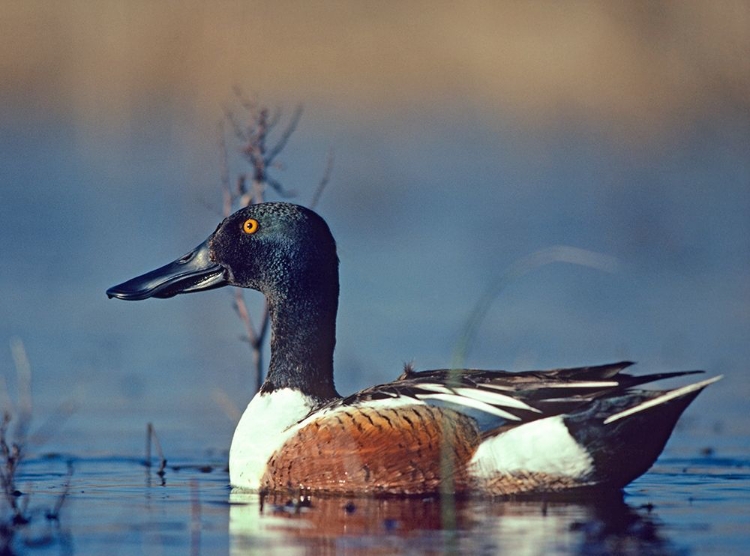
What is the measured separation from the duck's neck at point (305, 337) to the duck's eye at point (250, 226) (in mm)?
290

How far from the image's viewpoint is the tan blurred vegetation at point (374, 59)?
17.5 m

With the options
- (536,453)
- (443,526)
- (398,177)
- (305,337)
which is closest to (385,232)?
(398,177)

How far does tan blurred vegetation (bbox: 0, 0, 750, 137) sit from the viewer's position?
17.5 meters

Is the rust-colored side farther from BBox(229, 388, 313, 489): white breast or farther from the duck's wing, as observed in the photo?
BBox(229, 388, 313, 489): white breast

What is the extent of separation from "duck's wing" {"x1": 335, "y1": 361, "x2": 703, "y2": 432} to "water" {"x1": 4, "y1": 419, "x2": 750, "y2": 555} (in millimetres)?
348

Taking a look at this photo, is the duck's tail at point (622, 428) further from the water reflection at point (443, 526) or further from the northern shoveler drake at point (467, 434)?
the water reflection at point (443, 526)

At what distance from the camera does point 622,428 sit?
6.16 metres

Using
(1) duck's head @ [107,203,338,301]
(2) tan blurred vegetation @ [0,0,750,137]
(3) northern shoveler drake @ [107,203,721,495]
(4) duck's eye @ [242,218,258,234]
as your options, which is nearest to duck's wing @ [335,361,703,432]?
(3) northern shoveler drake @ [107,203,721,495]

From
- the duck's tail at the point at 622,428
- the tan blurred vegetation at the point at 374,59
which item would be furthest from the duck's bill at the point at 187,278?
the tan blurred vegetation at the point at 374,59

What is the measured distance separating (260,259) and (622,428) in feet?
6.29

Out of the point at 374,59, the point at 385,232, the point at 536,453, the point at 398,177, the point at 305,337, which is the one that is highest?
the point at 374,59

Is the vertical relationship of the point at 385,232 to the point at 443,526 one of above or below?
above

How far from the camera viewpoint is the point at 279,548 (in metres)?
5.10

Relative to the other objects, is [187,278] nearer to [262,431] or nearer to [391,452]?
[262,431]
